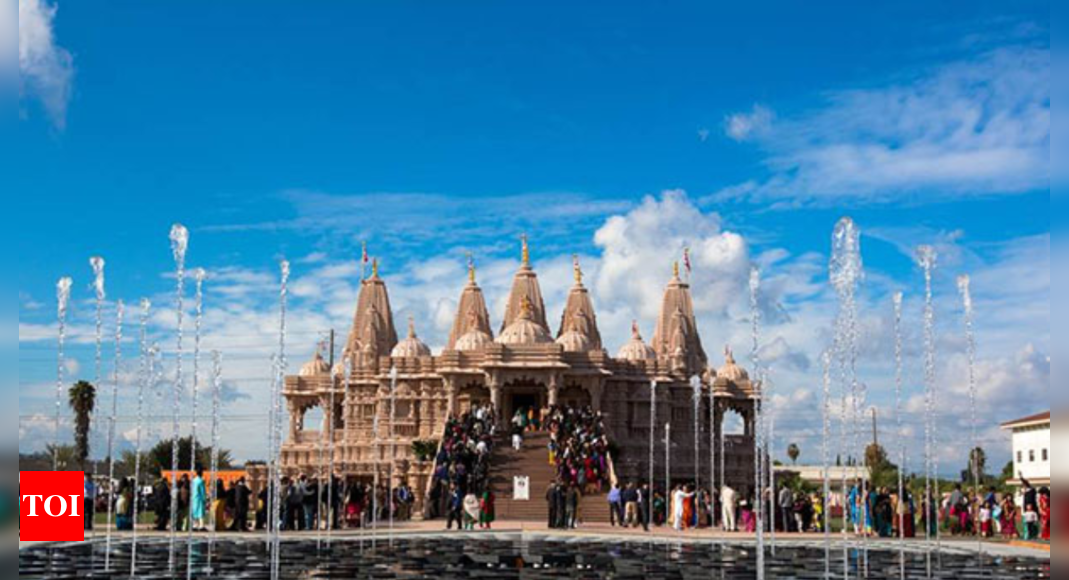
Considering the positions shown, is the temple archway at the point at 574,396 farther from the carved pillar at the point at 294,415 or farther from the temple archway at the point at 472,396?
the carved pillar at the point at 294,415

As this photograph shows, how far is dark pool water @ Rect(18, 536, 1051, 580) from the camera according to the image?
1817 cm

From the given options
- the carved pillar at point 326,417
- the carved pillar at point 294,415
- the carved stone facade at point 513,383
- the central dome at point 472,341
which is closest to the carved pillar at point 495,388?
the carved stone facade at point 513,383

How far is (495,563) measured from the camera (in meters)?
20.2

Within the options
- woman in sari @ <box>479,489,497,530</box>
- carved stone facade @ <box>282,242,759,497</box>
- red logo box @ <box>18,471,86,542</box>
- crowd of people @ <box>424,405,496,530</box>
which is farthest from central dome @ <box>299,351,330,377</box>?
red logo box @ <box>18,471,86,542</box>

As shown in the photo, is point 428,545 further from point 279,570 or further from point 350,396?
point 350,396

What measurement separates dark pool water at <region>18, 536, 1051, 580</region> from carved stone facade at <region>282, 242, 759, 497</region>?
1167 inches

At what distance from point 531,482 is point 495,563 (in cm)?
2163

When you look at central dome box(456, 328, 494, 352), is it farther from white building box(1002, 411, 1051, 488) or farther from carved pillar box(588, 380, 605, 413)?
white building box(1002, 411, 1051, 488)

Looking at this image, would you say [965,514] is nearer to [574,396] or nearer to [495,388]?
[495,388]

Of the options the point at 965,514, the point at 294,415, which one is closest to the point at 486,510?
the point at 965,514

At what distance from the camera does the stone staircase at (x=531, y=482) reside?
127ft

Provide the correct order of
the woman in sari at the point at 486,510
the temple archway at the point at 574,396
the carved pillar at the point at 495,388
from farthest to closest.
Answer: the temple archway at the point at 574,396, the carved pillar at the point at 495,388, the woman in sari at the point at 486,510

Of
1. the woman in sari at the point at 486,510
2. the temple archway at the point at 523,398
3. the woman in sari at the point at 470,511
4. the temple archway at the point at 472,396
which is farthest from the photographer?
the temple archway at the point at 523,398

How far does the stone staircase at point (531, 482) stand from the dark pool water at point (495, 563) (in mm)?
12212
